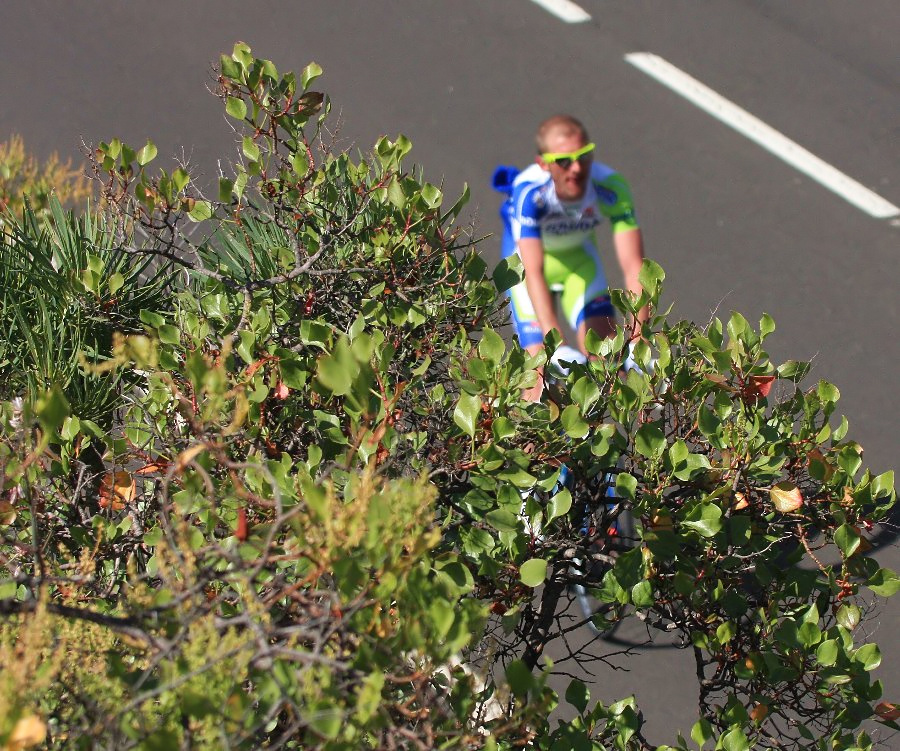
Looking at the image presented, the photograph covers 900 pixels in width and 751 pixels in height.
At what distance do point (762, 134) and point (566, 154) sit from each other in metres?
3.83

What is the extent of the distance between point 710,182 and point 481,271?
16.7ft

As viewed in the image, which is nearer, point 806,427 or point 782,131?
point 806,427

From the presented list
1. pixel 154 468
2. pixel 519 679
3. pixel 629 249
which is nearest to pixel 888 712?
pixel 519 679

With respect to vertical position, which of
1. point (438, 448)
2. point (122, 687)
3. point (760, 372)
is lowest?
point (122, 687)

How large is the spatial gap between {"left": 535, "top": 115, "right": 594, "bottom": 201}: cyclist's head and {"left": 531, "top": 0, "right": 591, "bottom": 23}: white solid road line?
4.39 meters

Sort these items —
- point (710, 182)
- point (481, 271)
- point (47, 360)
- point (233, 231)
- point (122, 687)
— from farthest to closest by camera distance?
point (710, 182), point (233, 231), point (47, 360), point (481, 271), point (122, 687)

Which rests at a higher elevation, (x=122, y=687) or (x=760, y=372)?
(x=760, y=372)

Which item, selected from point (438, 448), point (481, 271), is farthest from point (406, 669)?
point (481, 271)

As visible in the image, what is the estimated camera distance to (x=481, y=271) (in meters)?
3.74

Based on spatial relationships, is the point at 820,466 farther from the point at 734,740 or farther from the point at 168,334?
the point at 168,334

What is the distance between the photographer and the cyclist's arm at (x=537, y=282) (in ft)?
17.3

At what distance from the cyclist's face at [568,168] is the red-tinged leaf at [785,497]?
2679 millimetres

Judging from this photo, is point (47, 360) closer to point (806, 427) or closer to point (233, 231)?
point (233, 231)

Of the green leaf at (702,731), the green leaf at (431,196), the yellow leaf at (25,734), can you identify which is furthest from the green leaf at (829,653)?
the yellow leaf at (25,734)
